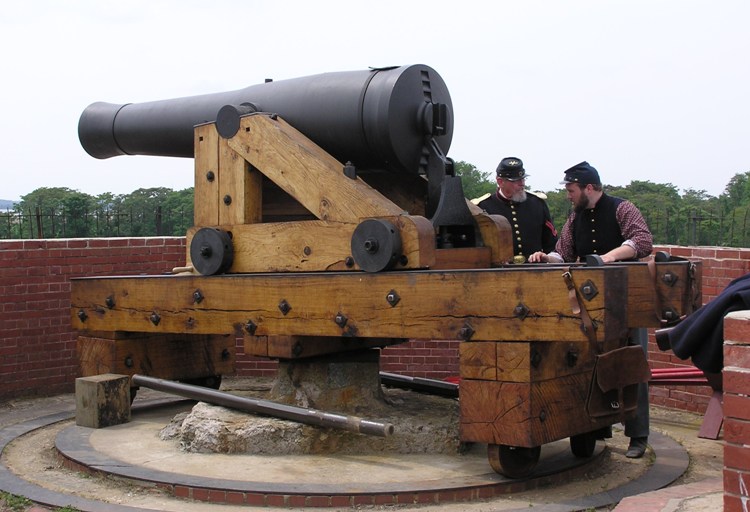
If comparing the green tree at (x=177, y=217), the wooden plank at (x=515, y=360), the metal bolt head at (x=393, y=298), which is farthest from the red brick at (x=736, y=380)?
the green tree at (x=177, y=217)

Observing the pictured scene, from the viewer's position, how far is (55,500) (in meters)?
4.99

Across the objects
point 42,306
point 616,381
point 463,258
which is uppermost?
point 463,258

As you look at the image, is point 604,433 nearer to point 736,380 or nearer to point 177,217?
point 736,380

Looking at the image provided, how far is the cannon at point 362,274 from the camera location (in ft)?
16.1

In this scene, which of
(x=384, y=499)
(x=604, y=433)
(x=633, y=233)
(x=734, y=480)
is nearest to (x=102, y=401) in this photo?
(x=384, y=499)

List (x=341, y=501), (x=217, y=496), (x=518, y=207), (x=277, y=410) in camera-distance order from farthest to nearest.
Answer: (x=518, y=207) < (x=277, y=410) < (x=217, y=496) < (x=341, y=501)

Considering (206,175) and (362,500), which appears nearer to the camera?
(362,500)

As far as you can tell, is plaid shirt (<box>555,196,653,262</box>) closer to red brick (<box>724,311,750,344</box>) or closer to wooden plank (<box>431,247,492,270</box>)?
wooden plank (<box>431,247,492,270</box>)

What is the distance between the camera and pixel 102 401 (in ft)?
21.4

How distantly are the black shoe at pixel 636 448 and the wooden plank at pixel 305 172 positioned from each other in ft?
6.60

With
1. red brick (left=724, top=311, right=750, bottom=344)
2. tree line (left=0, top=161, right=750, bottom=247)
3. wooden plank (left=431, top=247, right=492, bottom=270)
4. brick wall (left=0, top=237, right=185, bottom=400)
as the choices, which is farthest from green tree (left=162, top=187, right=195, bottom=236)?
red brick (left=724, top=311, right=750, bottom=344)

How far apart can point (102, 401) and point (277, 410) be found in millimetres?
1467

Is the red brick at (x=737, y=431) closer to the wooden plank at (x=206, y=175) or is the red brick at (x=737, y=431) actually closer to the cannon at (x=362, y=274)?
the cannon at (x=362, y=274)

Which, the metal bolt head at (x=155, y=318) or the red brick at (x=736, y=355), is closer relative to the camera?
A: the red brick at (x=736, y=355)
